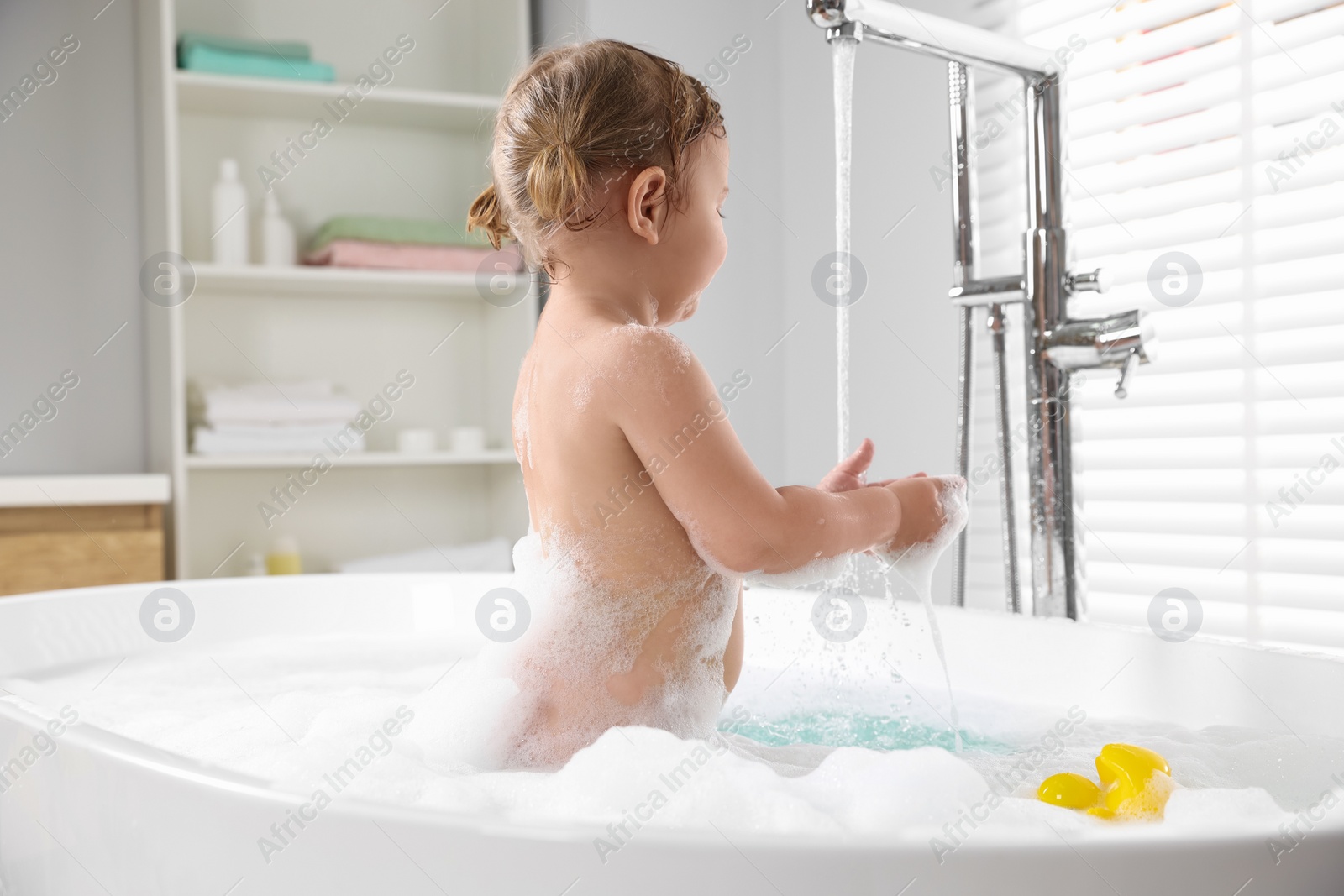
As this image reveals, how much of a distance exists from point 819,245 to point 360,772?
193cm

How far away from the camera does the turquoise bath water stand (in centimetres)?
99

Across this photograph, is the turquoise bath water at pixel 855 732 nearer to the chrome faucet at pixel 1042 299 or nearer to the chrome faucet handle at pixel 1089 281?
the chrome faucet at pixel 1042 299

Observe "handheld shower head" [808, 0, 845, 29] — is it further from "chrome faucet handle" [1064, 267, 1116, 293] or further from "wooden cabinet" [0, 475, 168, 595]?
"wooden cabinet" [0, 475, 168, 595]

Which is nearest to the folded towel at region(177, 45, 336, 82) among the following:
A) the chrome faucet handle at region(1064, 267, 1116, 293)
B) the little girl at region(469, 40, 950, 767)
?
the little girl at region(469, 40, 950, 767)

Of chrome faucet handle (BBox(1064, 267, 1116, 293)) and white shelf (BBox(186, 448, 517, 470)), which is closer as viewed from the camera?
chrome faucet handle (BBox(1064, 267, 1116, 293))

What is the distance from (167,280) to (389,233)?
44cm

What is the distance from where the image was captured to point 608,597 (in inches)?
33.1

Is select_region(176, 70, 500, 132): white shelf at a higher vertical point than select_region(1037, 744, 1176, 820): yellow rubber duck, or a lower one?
higher

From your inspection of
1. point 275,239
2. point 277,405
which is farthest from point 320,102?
point 277,405

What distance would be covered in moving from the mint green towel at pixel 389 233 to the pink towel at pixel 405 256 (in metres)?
0.01

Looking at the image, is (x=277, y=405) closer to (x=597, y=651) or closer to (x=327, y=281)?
(x=327, y=281)

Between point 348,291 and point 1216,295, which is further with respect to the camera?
point 348,291

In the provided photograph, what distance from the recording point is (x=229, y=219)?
225cm

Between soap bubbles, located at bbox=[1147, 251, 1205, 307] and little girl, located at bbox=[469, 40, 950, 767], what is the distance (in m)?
0.97
